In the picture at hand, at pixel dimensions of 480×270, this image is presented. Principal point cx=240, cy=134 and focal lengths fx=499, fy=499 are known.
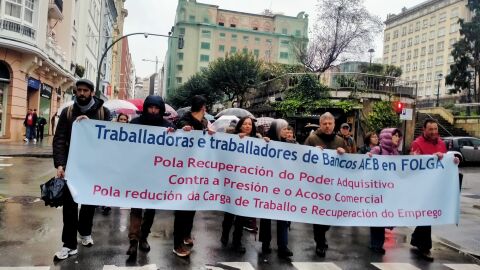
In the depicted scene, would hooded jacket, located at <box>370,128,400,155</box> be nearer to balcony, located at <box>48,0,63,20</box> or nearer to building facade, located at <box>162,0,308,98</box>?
balcony, located at <box>48,0,63,20</box>

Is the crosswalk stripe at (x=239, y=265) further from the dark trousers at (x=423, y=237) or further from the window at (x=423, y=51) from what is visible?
the window at (x=423, y=51)

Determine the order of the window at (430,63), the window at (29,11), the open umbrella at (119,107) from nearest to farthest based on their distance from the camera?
the open umbrella at (119,107), the window at (29,11), the window at (430,63)

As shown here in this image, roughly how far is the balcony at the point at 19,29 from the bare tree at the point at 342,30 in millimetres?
19981

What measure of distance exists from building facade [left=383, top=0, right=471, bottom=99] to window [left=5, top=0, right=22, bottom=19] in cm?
7142

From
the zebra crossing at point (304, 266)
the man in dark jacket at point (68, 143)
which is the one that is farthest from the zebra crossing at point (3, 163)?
the zebra crossing at point (304, 266)

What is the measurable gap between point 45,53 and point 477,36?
3647 centimetres

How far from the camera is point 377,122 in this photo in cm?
2819

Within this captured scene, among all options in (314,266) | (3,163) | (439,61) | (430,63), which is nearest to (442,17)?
(439,61)

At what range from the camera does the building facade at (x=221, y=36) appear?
103m

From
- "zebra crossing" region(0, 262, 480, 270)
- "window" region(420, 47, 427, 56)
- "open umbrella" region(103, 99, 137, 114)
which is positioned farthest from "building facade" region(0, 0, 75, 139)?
"window" region(420, 47, 427, 56)

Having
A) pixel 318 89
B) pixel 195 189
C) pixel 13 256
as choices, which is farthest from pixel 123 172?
pixel 318 89

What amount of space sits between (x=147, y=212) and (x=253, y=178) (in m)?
1.31

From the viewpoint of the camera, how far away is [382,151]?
683 centimetres

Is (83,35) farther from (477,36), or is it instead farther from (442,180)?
(442,180)
